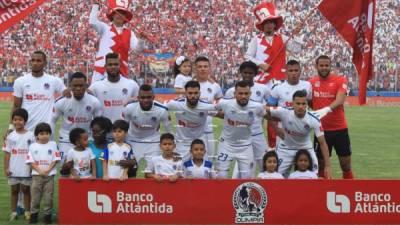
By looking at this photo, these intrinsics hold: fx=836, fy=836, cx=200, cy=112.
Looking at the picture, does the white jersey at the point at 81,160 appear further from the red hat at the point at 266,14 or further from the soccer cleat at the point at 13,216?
the red hat at the point at 266,14

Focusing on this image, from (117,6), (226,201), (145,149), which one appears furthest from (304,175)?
(117,6)

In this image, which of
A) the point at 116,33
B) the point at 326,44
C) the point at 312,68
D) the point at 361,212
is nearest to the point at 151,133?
the point at 116,33

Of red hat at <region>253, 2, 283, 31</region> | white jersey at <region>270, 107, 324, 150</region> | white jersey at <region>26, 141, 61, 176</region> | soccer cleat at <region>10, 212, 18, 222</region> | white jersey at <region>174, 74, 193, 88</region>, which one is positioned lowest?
soccer cleat at <region>10, 212, 18, 222</region>

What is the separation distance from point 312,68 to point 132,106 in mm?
28119

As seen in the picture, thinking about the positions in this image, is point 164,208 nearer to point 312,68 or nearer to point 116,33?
point 116,33

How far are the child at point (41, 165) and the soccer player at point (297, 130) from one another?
2791 millimetres

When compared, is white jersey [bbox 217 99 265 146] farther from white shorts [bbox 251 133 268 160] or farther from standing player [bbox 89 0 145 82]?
standing player [bbox 89 0 145 82]

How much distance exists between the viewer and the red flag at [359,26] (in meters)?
11.4

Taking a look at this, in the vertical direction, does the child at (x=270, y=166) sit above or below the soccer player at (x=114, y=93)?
below

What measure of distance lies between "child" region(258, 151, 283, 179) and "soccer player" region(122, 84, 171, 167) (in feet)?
4.61

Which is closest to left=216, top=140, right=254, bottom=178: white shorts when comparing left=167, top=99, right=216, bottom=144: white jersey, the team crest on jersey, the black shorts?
left=167, top=99, right=216, bottom=144: white jersey

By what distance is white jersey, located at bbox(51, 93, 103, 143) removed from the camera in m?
10.2

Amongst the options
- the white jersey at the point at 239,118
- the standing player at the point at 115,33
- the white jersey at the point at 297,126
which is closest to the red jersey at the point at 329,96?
the white jersey at the point at 297,126

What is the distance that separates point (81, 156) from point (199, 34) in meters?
34.5
